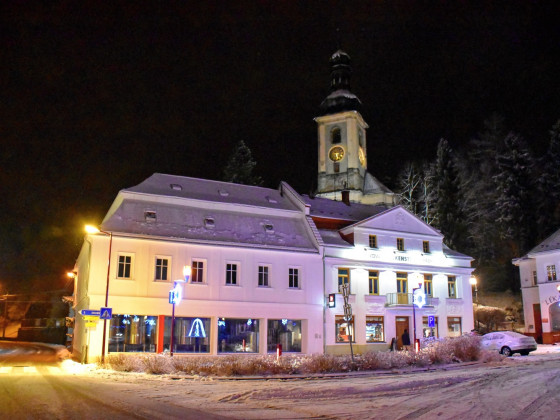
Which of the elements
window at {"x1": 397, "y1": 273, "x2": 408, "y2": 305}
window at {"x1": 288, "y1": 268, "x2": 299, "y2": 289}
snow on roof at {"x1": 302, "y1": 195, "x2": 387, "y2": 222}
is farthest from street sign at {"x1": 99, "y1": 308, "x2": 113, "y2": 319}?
window at {"x1": 397, "y1": 273, "x2": 408, "y2": 305}

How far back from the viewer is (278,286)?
120 feet

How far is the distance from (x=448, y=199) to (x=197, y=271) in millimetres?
41583

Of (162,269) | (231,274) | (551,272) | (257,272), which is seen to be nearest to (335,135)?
(551,272)

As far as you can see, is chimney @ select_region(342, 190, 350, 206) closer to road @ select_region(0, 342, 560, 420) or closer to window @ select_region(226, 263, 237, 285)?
window @ select_region(226, 263, 237, 285)

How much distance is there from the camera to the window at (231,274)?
3531 cm

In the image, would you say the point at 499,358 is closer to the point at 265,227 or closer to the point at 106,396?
the point at 265,227

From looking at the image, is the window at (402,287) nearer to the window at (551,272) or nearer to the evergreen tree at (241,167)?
the window at (551,272)

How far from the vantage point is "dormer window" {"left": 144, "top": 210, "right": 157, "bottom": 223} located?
3441 cm

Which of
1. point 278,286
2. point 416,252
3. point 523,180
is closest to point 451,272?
point 416,252

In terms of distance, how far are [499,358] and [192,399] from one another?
18532 millimetres

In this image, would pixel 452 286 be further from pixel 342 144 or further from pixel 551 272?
pixel 342 144

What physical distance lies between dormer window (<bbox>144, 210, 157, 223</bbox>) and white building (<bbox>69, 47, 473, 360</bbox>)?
70mm

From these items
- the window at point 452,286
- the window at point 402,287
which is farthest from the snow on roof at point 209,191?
the window at point 452,286

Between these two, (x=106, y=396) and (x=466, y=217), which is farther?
(x=466, y=217)
